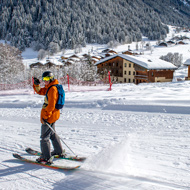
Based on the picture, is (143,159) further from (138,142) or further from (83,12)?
(83,12)

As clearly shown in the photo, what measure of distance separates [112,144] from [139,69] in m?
29.6

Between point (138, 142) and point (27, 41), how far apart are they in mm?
124523

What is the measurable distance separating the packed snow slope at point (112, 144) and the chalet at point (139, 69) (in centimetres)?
2305

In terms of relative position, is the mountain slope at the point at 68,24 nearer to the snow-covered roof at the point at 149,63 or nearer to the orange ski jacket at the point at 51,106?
the snow-covered roof at the point at 149,63

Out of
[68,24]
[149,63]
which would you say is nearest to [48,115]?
[149,63]

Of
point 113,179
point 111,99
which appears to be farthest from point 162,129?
point 111,99

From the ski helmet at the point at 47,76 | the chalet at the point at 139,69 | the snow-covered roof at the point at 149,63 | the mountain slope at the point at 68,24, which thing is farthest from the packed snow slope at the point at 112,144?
the mountain slope at the point at 68,24

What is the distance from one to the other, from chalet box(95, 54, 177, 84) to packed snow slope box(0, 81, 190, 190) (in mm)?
23049

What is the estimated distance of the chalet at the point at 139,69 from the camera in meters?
30.4

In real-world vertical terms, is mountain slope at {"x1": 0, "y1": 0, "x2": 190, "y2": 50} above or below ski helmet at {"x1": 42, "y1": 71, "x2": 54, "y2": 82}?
above

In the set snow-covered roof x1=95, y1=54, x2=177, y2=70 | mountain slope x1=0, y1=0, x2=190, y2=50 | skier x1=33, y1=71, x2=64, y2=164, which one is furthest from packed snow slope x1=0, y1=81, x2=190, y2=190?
mountain slope x1=0, y1=0, x2=190, y2=50

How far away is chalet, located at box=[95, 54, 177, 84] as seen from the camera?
30391 millimetres

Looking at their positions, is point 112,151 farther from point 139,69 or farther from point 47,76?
point 139,69

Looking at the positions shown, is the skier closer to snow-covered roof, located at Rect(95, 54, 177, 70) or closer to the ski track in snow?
the ski track in snow
